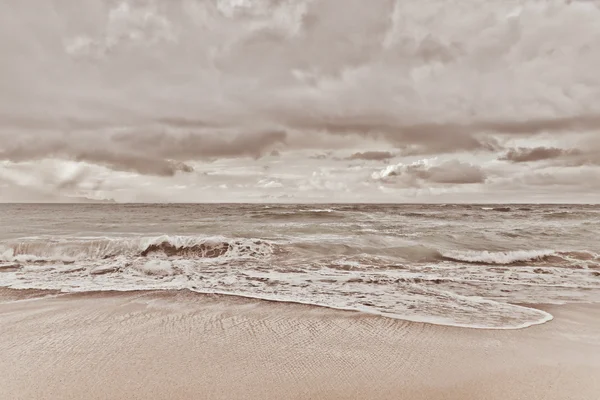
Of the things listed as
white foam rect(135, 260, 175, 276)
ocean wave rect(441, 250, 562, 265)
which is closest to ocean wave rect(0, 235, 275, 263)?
white foam rect(135, 260, 175, 276)

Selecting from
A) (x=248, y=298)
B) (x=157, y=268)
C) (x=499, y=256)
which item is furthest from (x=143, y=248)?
(x=499, y=256)

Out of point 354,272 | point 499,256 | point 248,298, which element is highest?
point 248,298

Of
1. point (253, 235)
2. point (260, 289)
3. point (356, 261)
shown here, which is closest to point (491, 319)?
point (260, 289)

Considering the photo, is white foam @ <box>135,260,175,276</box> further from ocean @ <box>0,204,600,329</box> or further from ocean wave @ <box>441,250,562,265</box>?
ocean wave @ <box>441,250,562,265</box>

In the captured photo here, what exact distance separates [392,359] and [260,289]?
3954mm

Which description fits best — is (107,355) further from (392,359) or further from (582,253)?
(582,253)

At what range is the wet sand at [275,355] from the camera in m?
3.63

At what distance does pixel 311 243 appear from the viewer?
15.7 meters

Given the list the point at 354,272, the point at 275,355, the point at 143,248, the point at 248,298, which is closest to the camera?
the point at 275,355

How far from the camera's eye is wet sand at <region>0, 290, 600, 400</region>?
3633mm

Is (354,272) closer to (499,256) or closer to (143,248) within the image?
(499,256)

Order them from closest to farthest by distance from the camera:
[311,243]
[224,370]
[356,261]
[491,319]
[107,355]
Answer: [224,370] < [107,355] < [491,319] < [356,261] < [311,243]

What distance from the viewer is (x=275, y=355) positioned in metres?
4.40

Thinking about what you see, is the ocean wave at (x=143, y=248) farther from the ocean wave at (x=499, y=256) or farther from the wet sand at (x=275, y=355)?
the wet sand at (x=275, y=355)
